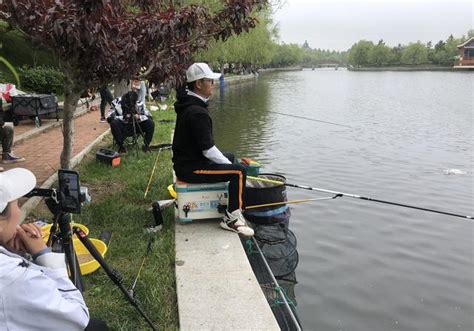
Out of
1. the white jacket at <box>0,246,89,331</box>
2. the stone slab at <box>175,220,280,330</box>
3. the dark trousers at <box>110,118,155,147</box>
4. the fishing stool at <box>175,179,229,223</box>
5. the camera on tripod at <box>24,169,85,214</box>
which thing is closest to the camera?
the white jacket at <box>0,246,89,331</box>

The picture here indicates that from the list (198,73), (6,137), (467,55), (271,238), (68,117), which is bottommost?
(271,238)

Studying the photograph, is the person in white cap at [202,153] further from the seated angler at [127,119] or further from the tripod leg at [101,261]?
the seated angler at [127,119]

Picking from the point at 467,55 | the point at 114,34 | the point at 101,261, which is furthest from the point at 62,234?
the point at 467,55

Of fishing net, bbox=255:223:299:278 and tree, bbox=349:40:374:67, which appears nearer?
fishing net, bbox=255:223:299:278

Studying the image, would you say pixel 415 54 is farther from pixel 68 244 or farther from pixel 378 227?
pixel 68 244

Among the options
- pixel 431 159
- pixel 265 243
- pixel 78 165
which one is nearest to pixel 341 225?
pixel 265 243

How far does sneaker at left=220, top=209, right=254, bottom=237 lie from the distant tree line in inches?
4413

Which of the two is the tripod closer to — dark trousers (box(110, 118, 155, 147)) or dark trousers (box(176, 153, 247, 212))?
dark trousers (box(176, 153, 247, 212))

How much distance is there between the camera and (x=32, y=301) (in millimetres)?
1655

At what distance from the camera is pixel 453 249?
5.81 m

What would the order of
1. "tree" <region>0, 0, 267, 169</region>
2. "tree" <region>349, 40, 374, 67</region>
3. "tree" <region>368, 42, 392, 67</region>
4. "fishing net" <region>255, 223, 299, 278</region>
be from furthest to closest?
"tree" <region>349, 40, 374, 67</region> < "tree" <region>368, 42, 392, 67</region> < "fishing net" <region>255, 223, 299, 278</region> < "tree" <region>0, 0, 267, 169</region>

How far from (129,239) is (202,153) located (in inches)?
44.1

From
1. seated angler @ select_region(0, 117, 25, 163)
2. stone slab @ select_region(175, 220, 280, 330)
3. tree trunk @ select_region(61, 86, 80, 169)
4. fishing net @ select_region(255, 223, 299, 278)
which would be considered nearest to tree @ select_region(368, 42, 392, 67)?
seated angler @ select_region(0, 117, 25, 163)

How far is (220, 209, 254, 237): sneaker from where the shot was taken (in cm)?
444
